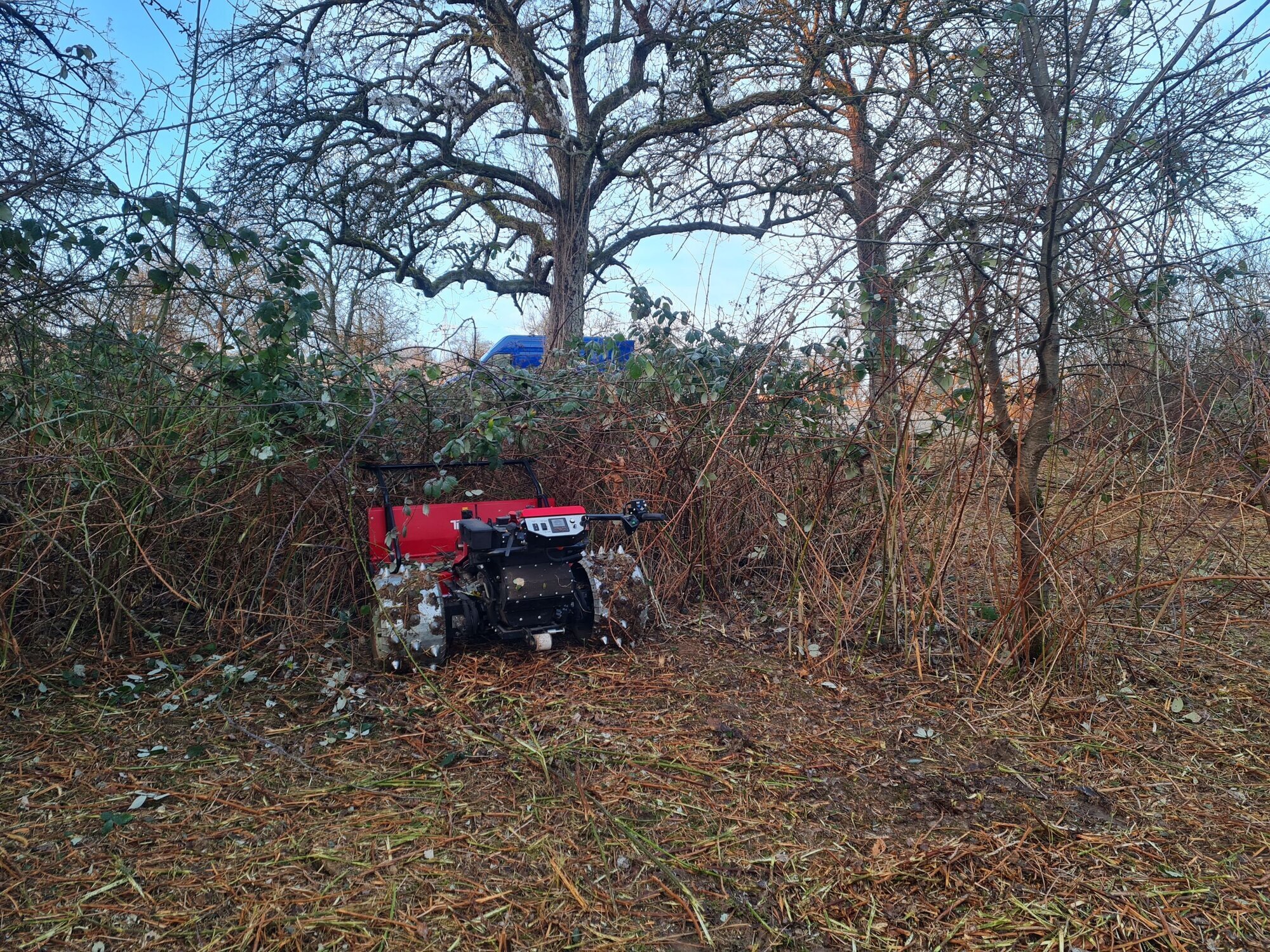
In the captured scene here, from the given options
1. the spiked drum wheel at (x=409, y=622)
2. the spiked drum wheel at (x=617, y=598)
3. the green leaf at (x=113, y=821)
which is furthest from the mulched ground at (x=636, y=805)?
the spiked drum wheel at (x=617, y=598)

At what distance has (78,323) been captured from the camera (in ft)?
13.2

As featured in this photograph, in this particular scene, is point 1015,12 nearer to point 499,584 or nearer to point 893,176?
point 893,176

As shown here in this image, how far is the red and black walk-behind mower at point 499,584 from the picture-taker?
3666mm

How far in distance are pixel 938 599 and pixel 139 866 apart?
349cm

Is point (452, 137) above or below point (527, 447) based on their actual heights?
above

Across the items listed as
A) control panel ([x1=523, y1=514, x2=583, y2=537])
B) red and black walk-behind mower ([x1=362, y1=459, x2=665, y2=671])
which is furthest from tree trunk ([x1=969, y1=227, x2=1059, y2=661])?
control panel ([x1=523, y1=514, x2=583, y2=537])

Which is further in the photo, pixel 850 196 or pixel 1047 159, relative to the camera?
pixel 850 196

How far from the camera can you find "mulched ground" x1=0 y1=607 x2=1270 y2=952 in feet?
6.89

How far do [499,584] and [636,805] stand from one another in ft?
4.51

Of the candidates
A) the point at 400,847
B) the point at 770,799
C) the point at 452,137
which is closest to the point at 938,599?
the point at 770,799

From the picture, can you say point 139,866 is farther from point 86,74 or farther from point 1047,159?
point 1047,159

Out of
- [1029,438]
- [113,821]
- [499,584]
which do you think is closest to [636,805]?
[499,584]

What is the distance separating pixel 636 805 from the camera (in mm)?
2668

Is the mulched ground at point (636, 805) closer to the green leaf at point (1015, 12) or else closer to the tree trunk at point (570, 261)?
the green leaf at point (1015, 12)
